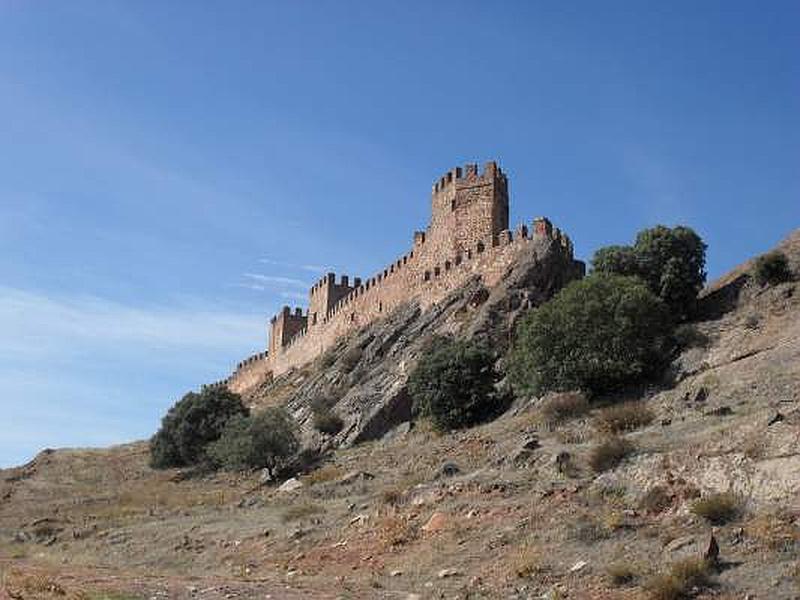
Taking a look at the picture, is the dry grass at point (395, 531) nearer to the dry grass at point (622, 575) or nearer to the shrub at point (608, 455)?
the shrub at point (608, 455)

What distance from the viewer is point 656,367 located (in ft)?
101

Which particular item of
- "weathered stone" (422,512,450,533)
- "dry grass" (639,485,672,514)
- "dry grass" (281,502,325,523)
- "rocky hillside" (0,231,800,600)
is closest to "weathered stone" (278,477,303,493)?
"rocky hillside" (0,231,800,600)

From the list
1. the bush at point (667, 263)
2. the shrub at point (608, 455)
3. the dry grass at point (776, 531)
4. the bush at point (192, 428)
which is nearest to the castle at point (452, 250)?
the bush at point (667, 263)

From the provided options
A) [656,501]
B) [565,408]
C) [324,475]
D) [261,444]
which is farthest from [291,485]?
[656,501]

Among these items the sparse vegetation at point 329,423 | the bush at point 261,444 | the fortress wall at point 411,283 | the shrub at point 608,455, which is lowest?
the shrub at point 608,455

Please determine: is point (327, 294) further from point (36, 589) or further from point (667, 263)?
point (36, 589)

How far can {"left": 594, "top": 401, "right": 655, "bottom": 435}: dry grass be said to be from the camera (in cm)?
2517

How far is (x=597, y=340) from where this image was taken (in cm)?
3070

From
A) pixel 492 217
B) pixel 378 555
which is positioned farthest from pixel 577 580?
pixel 492 217

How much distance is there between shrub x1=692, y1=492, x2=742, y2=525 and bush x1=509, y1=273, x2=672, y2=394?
1261 centimetres

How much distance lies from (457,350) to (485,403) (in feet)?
8.17

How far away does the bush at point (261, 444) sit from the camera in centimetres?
3744

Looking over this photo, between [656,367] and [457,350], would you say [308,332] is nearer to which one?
[457,350]

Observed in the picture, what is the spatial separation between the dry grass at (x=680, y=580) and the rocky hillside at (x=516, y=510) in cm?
3
